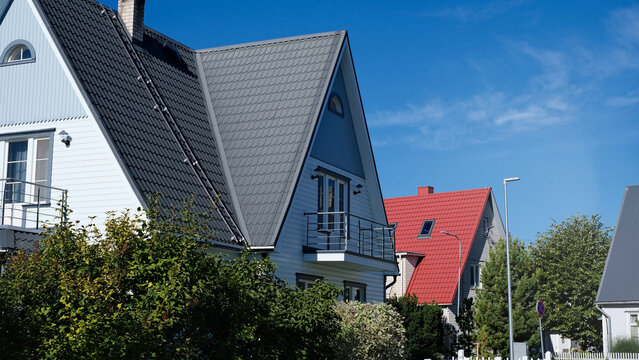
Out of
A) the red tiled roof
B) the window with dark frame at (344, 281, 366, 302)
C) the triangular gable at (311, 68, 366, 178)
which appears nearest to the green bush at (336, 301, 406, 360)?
the window with dark frame at (344, 281, 366, 302)

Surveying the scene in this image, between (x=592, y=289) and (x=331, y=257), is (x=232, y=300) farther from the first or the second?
(x=592, y=289)

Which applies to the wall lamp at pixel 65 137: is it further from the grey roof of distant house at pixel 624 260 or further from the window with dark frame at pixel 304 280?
the grey roof of distant house at pixel 624 260

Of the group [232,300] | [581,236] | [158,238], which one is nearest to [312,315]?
[232,300]

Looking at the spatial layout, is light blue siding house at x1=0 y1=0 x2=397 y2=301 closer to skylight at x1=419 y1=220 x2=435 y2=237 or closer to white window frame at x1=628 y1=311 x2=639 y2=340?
white window frame at x1=628 y1=311 x2=639 y2=340

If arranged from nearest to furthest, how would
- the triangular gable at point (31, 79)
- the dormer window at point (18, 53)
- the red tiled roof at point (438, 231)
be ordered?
the triangular gable at point (31, 79) < the dormer window at point (18, 53) < the red tiled roof at point (438, 231)

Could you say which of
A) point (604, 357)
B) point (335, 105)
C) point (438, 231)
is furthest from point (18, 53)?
point (438, 231)

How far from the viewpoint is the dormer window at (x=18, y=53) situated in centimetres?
1864

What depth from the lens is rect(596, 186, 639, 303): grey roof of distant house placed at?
3681cm

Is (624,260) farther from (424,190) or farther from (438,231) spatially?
(424,190)

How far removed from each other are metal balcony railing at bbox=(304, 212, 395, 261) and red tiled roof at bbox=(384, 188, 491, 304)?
15.1 metres

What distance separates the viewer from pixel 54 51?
59.5ft

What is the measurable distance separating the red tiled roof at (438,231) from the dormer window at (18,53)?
1007 inches

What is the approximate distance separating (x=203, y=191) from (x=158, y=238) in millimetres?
7835

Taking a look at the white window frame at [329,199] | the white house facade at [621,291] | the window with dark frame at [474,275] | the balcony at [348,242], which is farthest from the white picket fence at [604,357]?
the white window frame at [329,199]
